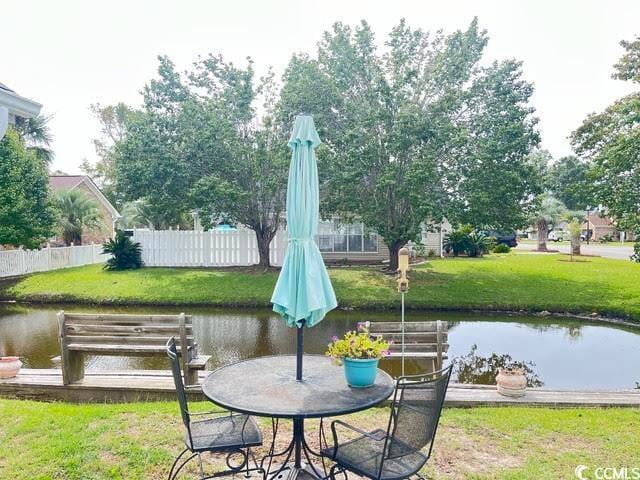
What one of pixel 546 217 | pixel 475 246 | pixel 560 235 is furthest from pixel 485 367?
pixel 560 235

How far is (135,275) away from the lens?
1612cm

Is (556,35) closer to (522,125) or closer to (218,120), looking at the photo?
(522,125)

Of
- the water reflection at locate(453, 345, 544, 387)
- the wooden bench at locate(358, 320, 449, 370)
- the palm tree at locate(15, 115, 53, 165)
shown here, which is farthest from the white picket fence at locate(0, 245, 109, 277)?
the wooden bench at locate(358, 320, 449, 370)

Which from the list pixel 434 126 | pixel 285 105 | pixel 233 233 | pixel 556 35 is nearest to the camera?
pixel 556 35

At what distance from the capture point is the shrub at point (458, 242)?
24.0 metres

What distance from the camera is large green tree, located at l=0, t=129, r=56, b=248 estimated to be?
50.1 feet

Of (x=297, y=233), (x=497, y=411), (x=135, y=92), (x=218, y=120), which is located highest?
(x=135, y=92)

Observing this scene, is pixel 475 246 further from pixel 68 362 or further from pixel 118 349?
pixel 68 362

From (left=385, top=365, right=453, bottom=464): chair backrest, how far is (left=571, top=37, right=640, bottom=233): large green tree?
1049 cm

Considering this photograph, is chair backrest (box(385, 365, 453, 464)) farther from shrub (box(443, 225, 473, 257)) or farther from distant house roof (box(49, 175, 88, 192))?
distant house roof (box(49, 175, 88, 192))

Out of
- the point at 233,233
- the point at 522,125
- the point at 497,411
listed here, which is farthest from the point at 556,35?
the point at 233,233

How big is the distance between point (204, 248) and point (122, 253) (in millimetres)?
3180

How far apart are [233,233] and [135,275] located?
438 cm

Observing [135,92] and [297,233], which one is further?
[135,92]
